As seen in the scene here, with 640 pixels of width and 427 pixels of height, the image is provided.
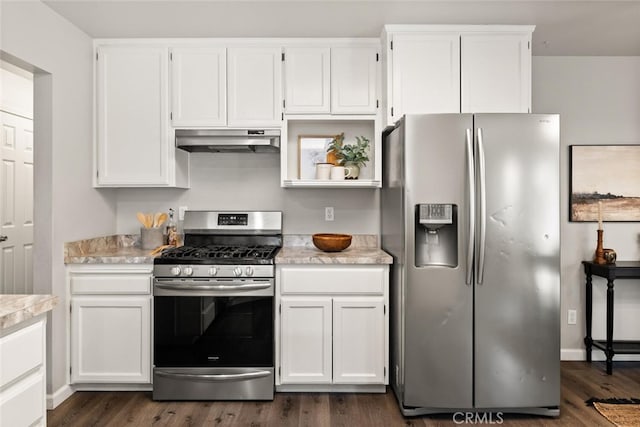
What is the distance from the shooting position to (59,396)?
275cm

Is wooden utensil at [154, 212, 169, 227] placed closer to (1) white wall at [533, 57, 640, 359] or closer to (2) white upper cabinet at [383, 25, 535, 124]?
(2) white upper cabinet at [383, 25, 535, 124]

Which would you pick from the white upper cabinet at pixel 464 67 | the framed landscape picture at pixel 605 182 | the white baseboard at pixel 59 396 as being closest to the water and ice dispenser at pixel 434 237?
the white upper cabinet at pixel 464 67

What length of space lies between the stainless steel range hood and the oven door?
976mm

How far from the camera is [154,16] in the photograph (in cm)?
279

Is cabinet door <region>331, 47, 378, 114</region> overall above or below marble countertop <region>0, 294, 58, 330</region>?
above

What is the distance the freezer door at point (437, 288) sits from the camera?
2543 mm

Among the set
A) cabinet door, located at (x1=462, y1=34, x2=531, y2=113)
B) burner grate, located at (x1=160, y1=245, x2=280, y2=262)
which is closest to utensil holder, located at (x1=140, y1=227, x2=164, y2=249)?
burner grate, located at (x1=160, y1=245, x2=280, y2=262)

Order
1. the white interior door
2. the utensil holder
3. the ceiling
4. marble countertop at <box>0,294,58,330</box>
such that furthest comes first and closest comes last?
the white interior door, the utensil holder, the ceiling, marble countertop at <box>0,294,58,330</box>

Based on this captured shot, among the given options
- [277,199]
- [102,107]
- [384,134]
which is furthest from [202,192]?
[384,134]

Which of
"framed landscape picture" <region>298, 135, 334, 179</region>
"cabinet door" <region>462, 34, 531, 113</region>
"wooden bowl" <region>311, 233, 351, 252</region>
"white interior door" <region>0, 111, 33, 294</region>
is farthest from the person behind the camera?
"white interior door" <region>0, 111, 33, 294</region>

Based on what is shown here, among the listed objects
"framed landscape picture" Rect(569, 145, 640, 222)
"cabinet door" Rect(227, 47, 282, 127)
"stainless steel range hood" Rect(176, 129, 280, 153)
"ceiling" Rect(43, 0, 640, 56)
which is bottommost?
"framed landscape picture" Rect(569, 145, 640, 222)

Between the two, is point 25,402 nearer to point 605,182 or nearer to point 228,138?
point 228,138

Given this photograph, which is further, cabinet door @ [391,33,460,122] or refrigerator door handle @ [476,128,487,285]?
cabinet door @ [391,33,460,122]

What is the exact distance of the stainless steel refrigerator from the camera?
8.30 feet
